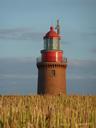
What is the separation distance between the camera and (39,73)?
29.0 meters

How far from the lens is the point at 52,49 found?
2788 centimetres

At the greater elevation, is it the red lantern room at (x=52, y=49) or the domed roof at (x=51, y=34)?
the domed roof at (x=51, y=34)

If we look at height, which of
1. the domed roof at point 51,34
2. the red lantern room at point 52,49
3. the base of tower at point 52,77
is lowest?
the base of tower at point 52,77

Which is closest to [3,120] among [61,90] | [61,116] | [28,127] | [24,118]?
[24,118]

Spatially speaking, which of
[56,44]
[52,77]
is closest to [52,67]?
[52,77]

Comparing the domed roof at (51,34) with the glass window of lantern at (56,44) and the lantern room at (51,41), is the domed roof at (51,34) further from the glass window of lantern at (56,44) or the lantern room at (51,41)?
the glass window of lantern at (56,44)

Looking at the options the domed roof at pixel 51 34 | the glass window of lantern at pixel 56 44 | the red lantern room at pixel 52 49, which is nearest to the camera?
the red lantern room at pixel 52 49

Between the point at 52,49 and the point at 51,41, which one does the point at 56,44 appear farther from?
the point at 52,49

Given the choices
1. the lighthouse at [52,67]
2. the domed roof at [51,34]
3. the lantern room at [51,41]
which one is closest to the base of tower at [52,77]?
the lighthouse at [52,67]

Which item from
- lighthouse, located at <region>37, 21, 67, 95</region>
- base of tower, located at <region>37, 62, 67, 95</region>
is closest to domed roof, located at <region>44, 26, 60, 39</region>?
lighthouse, located at <region>37, 21, 67, 95</region>

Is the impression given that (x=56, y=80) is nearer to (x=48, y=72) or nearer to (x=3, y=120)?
(x=48, y=72)

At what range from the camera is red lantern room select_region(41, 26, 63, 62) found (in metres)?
27.8

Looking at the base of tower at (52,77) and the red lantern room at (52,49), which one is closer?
the red lantern room at (52,49)

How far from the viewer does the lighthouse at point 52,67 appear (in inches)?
1099
